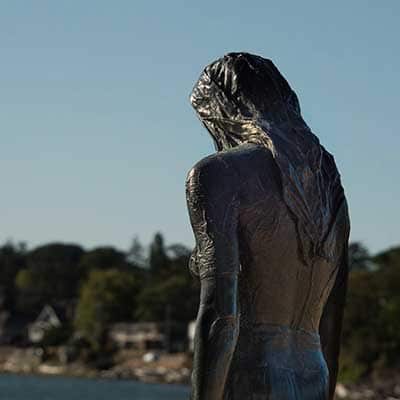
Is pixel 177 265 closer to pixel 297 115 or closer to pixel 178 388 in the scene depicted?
pixel 178 388

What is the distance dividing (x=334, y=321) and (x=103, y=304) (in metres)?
133

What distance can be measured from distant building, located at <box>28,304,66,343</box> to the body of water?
19.7 m

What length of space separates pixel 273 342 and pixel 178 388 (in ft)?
360

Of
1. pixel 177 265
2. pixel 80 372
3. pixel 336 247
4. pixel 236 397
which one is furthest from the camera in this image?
pixel 177 265

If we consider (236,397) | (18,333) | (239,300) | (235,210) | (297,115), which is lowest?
(236,397)

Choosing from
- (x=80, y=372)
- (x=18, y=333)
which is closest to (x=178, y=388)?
(x=80, y=372)

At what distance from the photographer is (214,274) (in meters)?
4.67

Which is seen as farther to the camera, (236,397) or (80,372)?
(80,372)

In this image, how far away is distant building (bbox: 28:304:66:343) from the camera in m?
152

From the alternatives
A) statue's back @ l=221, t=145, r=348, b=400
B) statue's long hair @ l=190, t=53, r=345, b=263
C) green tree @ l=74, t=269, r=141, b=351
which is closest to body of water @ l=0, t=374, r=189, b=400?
green tree @ l=74, t=269, r=141, b=351

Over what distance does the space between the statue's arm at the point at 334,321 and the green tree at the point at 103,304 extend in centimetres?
12931

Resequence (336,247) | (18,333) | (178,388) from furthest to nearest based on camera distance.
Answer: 1. (18,333)
2. (178,388)
3. (336,247)

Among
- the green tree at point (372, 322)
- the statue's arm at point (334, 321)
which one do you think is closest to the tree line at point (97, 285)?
Answer: the green tree at point (372, 322)

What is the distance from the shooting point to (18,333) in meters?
158
